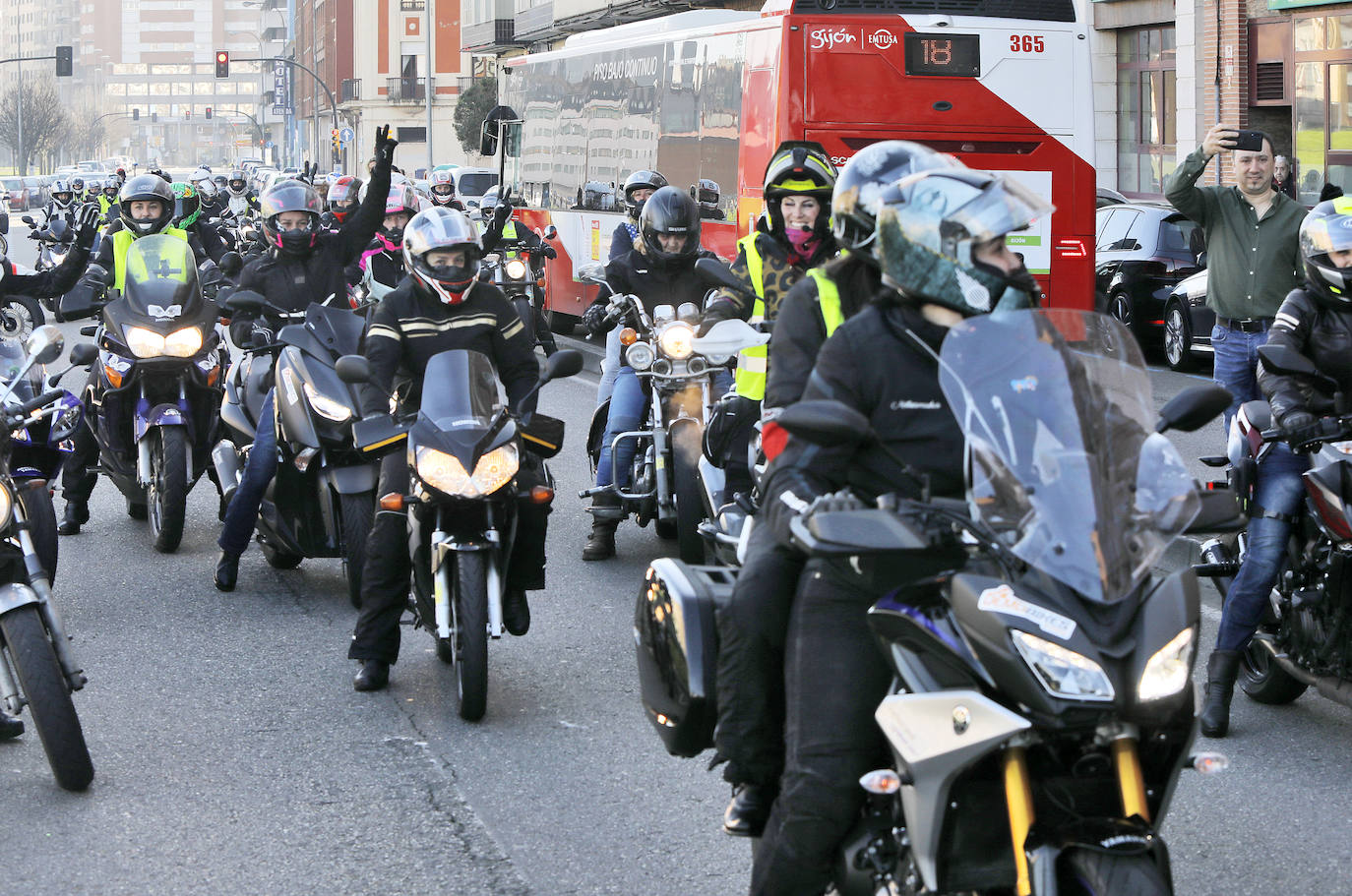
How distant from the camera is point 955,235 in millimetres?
3418

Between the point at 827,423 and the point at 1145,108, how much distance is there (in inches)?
1160

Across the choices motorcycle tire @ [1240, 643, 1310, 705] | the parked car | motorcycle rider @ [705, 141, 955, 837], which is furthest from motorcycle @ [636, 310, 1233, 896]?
the parked car

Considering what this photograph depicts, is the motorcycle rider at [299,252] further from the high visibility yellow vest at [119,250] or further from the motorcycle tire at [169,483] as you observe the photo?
the high visibility yellow vest at [119,250]

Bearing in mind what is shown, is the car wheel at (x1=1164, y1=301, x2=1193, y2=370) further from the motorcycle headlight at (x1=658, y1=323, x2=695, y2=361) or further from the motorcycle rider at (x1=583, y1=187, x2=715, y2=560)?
the motorcycle headlight at (x1=658, y1=323, x2=695, y2=361)

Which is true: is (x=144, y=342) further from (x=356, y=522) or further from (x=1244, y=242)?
(x=1244, y=242)

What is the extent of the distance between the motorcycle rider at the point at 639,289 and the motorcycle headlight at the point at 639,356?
507 millimetres

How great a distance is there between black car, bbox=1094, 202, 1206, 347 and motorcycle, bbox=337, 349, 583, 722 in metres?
12.6

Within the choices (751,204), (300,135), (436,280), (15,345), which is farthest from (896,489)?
(300,135)

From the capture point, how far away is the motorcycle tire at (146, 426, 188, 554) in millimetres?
9180

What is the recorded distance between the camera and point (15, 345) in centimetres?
779

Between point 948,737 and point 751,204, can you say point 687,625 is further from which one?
point 751,204

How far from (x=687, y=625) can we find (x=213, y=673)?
3484 millimetres

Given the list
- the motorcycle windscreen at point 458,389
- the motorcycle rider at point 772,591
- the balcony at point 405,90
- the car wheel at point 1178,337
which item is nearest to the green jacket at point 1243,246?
the motorcycle windscreen at point 458,389

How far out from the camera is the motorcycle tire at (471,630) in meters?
6.07
